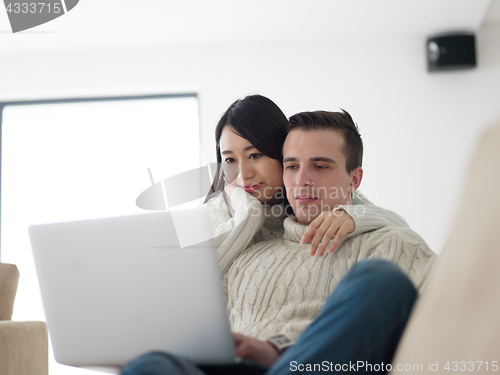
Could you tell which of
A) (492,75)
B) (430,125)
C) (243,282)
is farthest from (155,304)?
(492,75)

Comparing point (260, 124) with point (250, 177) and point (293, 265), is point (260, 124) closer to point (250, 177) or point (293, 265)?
point (250, 177)

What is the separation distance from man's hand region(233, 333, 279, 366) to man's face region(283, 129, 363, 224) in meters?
0.61

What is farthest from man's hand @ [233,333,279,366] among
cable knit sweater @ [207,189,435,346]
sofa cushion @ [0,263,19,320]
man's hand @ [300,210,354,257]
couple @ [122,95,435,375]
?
sofa cushion @ [0,263,19,320]

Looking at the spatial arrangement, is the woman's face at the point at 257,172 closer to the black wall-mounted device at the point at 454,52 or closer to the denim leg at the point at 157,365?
the denim leg at the point at 157,365

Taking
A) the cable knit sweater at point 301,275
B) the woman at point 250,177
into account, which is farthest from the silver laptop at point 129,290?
the woman at point 250,177

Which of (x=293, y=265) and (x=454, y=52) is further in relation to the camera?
(x=454, y=52)

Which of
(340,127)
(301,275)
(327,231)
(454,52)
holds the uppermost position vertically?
(454,52)

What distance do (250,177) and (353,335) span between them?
1014 millimetres

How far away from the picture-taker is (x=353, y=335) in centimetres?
60

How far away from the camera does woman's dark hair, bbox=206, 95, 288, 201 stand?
1.57 meters

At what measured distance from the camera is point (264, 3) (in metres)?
3.13

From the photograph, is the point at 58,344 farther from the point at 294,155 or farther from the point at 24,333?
the point at 294,155

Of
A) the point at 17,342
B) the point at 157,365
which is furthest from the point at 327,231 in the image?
the point at 17,342

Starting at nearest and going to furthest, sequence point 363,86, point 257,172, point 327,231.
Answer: point 327,231 → point 257,172 → point 363,86
